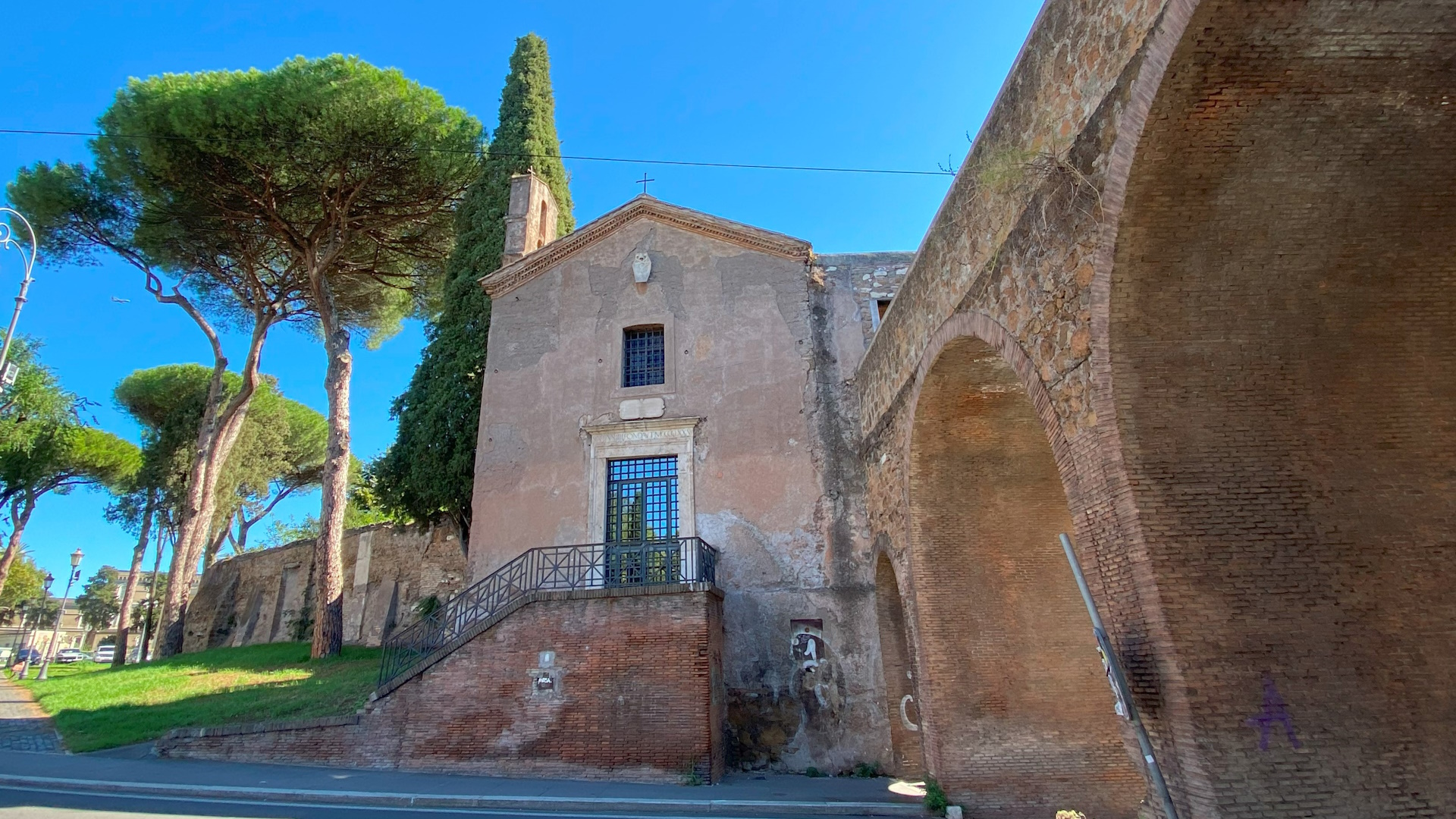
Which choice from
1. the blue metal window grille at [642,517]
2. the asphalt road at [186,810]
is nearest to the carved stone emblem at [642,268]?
the blue metal window grille at [642,517]

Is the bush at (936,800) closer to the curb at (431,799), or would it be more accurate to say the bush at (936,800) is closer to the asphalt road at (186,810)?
the curb at (431,799)

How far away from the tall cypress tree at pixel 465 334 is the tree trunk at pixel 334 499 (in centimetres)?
103

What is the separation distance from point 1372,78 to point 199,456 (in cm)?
2601

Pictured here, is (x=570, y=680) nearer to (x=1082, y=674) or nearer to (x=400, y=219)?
(x=1082, y=674)

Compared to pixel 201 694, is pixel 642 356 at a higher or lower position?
higher

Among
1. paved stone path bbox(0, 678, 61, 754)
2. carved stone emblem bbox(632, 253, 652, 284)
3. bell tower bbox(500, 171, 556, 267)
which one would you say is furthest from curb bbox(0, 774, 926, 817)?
bell tower bbox(500, 171, 556, 267)

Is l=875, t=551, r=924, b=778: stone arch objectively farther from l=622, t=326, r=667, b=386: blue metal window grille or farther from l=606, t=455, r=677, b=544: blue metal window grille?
l=622, t=326, r=667, b=386: blue metal window grille

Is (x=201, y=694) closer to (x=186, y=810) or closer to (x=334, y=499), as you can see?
(x=334, y=499)

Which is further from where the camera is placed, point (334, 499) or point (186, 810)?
point (334, 499)

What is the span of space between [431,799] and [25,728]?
945 centimetres

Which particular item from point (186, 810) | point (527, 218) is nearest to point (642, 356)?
point (527, 218)

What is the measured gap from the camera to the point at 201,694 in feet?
44.1

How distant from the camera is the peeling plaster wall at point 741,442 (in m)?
11.9

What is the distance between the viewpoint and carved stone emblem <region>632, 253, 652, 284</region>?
49.1 ft
